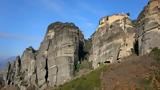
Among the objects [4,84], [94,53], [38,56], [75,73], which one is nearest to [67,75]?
[75,73]

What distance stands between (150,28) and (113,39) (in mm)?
18454

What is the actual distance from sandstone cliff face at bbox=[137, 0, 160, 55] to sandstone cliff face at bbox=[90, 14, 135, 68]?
9.06m

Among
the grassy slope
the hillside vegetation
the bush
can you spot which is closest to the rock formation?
the bush

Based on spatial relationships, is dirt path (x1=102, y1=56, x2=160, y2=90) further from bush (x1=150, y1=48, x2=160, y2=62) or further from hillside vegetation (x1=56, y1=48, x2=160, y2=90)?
bush (x1=150, y1=48, x2=160, y2=62)

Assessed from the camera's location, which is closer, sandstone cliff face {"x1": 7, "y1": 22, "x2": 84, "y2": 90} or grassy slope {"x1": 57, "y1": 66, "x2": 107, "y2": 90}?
grassy slope {"x1": 57, "y1": 66, "x2": 107, "y2": 90}

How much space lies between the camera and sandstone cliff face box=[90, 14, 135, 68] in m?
113

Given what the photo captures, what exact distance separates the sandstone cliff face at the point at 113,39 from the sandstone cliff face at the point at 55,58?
9107mm

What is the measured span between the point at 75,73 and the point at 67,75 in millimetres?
2451

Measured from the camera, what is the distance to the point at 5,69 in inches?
6457

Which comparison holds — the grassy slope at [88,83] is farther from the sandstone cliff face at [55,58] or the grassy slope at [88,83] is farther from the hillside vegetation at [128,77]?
the sandstone cliff face at [55,58]

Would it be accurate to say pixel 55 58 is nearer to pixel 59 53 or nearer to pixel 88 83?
pixel 59 53

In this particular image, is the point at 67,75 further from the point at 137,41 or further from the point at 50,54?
the point at 137,41

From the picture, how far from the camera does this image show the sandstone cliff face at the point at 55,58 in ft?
424

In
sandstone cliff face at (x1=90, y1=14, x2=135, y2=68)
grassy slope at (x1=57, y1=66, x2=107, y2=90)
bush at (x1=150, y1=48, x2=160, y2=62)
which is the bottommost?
grassy slope at (x1=57, y1=66, x2=107, y2=90)
